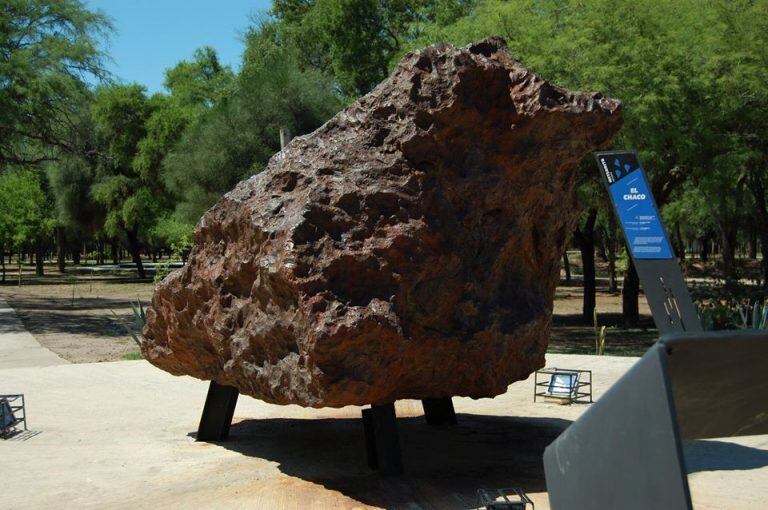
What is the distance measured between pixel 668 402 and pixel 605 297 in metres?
36.0

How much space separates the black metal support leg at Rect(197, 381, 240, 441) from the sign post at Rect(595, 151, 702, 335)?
4.51m

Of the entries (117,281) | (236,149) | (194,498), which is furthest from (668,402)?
(117,281)

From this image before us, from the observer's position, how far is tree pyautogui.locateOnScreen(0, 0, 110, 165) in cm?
2367

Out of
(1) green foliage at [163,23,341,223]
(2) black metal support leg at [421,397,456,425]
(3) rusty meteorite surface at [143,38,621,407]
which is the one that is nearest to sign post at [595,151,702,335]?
(3) rusty meteorite surface at [143,38,621,407]

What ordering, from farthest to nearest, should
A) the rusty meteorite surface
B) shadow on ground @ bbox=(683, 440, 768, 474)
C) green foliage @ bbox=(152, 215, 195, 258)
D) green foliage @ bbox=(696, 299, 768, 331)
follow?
green foliage @ bbox=(152, 215, 195, 258) < green foliage @ bbox=(696, 299, 768, 331) < shadow on ground @ bbox=(683, 440, 768, 474) < the rusty meteorite surface

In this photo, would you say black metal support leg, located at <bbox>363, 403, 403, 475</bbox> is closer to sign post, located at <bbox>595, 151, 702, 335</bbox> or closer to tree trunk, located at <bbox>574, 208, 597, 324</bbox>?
sign post, located at <bbox>595, 151, 702, 335</bbox>

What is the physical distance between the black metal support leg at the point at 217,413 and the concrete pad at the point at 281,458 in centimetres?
16

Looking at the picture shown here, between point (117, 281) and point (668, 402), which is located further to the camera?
point (117, 281)

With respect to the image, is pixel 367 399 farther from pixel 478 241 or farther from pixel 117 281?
pixel 117 281

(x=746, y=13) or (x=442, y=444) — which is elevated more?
(x=746, y=13)

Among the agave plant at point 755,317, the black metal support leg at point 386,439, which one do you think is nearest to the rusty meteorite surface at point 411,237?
the black metal support leg at point 386,439

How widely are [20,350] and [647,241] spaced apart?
13260 millimetres

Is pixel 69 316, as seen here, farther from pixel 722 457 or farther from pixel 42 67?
pixel 722 457

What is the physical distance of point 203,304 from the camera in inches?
313
